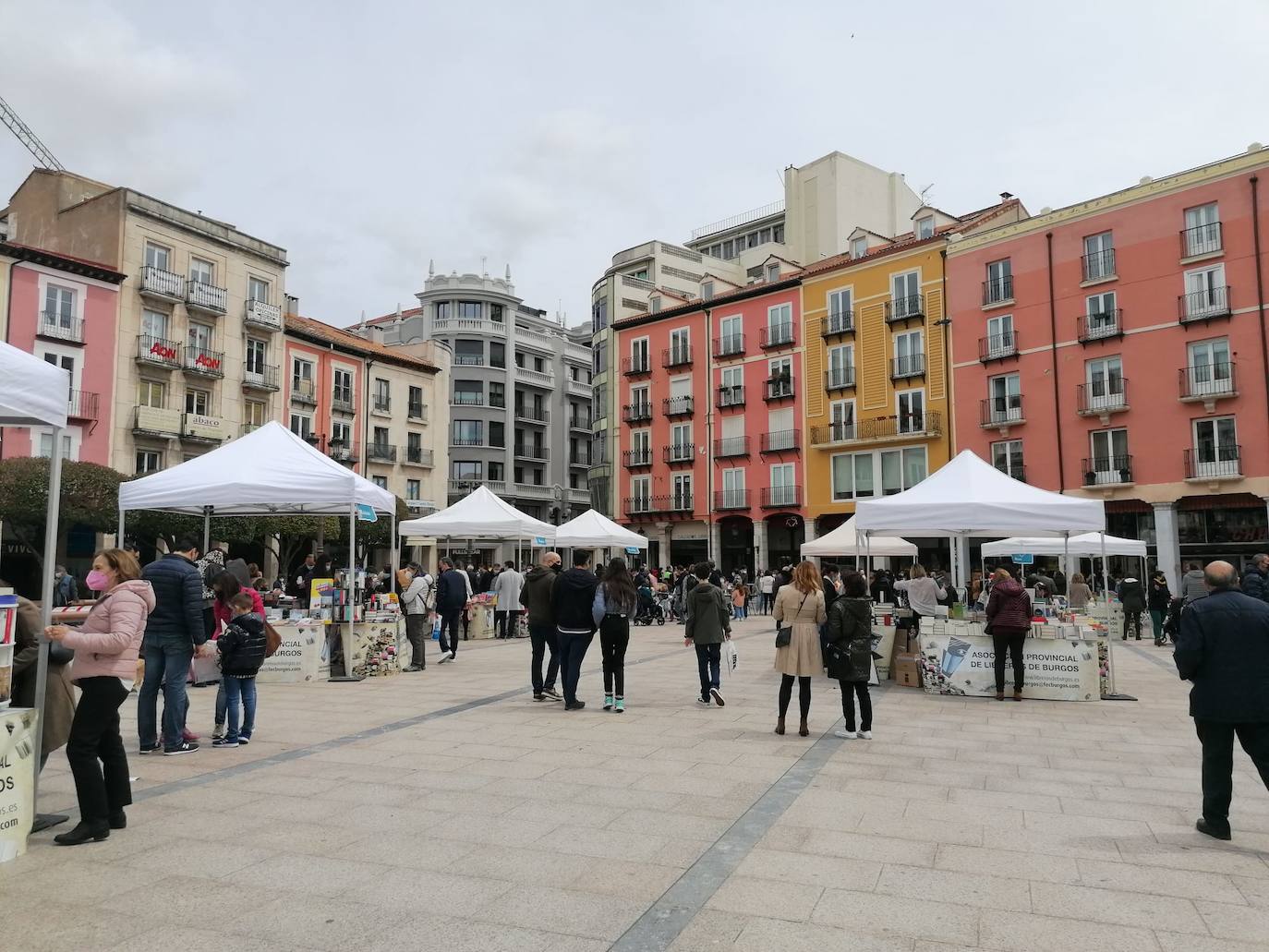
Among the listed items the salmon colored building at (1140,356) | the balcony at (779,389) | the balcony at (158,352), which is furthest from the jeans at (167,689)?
the balcony at (779,389)

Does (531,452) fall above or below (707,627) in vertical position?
above

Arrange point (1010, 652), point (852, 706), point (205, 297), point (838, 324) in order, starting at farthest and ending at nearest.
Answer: point (838, 324) < point (205, 297) < point (1010, 652) < point (852, 706)

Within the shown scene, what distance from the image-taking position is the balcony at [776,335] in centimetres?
4062

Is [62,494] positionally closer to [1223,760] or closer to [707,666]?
[707,666]

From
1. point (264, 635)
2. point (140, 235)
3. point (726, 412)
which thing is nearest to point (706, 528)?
point (726, 412)

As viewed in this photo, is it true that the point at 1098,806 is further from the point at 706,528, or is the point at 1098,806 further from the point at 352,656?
the point at 706,528

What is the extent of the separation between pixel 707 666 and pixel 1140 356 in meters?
26.8

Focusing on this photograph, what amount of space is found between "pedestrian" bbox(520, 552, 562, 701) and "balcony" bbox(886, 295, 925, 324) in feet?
96.3

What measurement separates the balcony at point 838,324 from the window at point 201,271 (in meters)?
25.1

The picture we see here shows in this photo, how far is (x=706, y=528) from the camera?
1689 inches

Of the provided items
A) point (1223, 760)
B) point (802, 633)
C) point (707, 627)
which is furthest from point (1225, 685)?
point (707, 627)

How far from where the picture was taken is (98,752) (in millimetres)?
5395

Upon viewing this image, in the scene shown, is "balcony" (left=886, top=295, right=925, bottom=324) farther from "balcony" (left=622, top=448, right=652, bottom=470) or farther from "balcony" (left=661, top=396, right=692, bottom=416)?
"balcony" (left=622, top=448, right=652, bottom=470)

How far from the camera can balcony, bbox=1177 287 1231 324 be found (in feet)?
Result: 95.4
